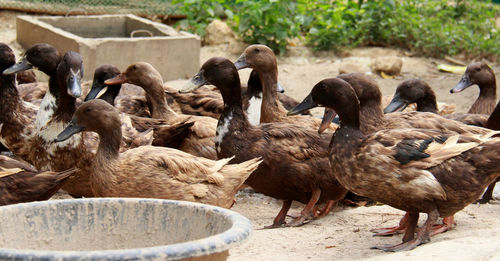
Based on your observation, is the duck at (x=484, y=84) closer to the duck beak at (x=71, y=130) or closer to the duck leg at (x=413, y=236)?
the duck leg at (x=413, y=236)

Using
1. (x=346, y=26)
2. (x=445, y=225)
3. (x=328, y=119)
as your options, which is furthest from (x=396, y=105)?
(x=346, y=26)

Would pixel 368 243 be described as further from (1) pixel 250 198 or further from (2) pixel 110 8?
(2) pixel 110 8

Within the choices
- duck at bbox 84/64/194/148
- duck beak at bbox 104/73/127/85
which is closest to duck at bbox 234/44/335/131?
duck at bbox 84/64/194/148

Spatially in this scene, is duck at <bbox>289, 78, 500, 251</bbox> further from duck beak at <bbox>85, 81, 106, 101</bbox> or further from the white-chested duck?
duck beak at <bbox>85, 81, 106, 101</bbox>

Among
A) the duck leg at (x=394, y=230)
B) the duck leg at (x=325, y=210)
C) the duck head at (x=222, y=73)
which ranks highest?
the duck head at (x=222, y=73)

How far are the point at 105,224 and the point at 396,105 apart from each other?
4.84 m

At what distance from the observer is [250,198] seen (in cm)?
698

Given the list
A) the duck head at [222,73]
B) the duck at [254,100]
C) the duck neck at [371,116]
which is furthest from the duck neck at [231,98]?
the duck at [254,100]

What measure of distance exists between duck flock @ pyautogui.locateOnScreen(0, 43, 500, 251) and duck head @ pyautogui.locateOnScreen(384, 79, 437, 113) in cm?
1

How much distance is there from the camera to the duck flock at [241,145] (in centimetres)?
487

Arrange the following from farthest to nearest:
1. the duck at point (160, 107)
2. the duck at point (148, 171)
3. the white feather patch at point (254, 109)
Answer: the white feather patch at point (254, 109) → the duck at point (160, 107) → the duck at point (148, 171)

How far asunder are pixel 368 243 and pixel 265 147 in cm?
120

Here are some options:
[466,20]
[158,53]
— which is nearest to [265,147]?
[158,53]

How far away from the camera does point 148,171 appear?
529 centimetres
